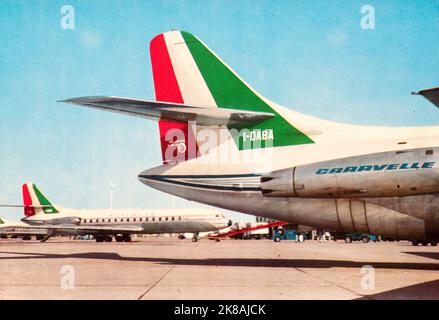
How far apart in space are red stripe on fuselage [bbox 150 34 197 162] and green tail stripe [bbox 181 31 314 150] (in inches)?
33.1

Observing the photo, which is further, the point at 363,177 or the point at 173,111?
the point at 173,111

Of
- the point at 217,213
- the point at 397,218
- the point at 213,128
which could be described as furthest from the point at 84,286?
the point at 217,213

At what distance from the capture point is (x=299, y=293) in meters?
7.15

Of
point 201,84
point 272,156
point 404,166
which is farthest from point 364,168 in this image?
point 201,84

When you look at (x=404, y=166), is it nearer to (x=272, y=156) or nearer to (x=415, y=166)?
(x=415, y=166)

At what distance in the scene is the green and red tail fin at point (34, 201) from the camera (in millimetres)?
47531

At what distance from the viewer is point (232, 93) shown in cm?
1247

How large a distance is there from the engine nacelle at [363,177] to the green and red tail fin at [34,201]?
42127mm

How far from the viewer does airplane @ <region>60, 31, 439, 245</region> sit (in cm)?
955

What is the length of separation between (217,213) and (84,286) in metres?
31.6

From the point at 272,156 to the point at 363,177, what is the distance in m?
2.83

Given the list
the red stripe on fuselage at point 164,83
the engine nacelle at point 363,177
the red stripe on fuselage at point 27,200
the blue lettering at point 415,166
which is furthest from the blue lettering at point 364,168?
the red stripe on fuselage at point 27,200

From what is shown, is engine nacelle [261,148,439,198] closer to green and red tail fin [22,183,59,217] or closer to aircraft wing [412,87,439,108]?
aircraft wing [412,87,439,108]

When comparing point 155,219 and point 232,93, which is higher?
point 232,93
